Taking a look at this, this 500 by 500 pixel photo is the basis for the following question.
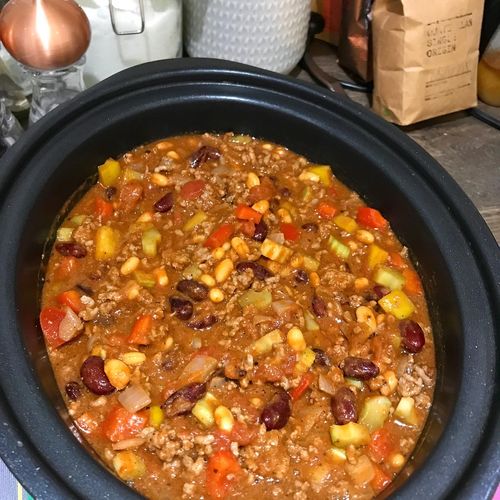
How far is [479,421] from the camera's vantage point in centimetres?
150

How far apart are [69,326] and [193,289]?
1.18 ft

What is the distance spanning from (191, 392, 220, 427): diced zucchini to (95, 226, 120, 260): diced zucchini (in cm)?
57

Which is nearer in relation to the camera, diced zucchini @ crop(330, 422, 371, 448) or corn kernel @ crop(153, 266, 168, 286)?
diced zucchini @ crop(330, 422, 371, 448)

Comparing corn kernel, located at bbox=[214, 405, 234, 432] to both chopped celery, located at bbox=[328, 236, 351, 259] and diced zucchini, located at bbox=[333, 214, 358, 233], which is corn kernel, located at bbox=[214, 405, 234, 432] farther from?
diced zucchini, located at bbox=[333, 214, 358, 233]

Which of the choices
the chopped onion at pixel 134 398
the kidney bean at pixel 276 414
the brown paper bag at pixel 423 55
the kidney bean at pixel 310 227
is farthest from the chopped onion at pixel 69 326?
the brown paper bag at pixel 423 55

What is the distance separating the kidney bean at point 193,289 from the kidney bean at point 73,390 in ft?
1.30

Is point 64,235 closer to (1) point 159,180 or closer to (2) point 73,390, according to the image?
(1) point 159,180

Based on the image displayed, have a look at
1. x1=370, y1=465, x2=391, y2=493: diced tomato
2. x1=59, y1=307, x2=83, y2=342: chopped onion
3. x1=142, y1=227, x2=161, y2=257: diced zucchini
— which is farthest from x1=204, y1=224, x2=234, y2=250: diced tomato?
x1=370, y1=465, x2=391, y2=493: diced tomato

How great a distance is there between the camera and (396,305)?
1907 millimetres

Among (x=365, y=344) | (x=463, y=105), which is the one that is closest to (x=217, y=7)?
(x=463, y=105)

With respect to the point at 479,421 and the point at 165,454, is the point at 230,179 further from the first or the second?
the point at 479,421

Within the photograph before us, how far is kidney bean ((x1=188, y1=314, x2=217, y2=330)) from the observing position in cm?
181

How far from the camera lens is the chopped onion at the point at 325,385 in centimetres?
172

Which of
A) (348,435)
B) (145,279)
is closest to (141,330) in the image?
(145,279)
